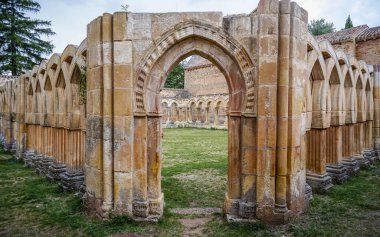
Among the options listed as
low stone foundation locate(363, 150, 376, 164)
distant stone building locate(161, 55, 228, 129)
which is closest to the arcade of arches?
low stone foundation locate(363, 150, 376, 164)

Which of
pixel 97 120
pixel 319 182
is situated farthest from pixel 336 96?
pixel 97 120

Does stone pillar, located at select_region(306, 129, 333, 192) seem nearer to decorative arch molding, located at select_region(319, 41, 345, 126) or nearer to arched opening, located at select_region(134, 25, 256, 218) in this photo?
decorative arch molding, located at select_region(319, 41, 345, 126)

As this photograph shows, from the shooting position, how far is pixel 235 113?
5355 mm

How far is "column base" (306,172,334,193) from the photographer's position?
7173mm

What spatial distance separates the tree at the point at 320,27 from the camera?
40731mm

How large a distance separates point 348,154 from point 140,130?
722cm

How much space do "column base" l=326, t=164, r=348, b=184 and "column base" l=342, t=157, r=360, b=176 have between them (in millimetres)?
532

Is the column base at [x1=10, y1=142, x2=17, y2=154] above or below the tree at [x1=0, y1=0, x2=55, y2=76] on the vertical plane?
below

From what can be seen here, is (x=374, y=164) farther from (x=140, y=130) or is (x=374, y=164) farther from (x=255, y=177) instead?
(x=140, y=130)

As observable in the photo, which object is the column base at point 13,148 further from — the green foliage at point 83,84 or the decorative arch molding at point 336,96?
the decorative arch molding at point 336,96

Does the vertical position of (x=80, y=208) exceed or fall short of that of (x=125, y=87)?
it falls short

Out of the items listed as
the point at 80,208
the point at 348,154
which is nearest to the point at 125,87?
the point at 80,208

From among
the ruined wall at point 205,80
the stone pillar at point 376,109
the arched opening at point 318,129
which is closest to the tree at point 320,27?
the ruined wall at point 205,80

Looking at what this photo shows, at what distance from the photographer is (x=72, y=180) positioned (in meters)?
7.22
